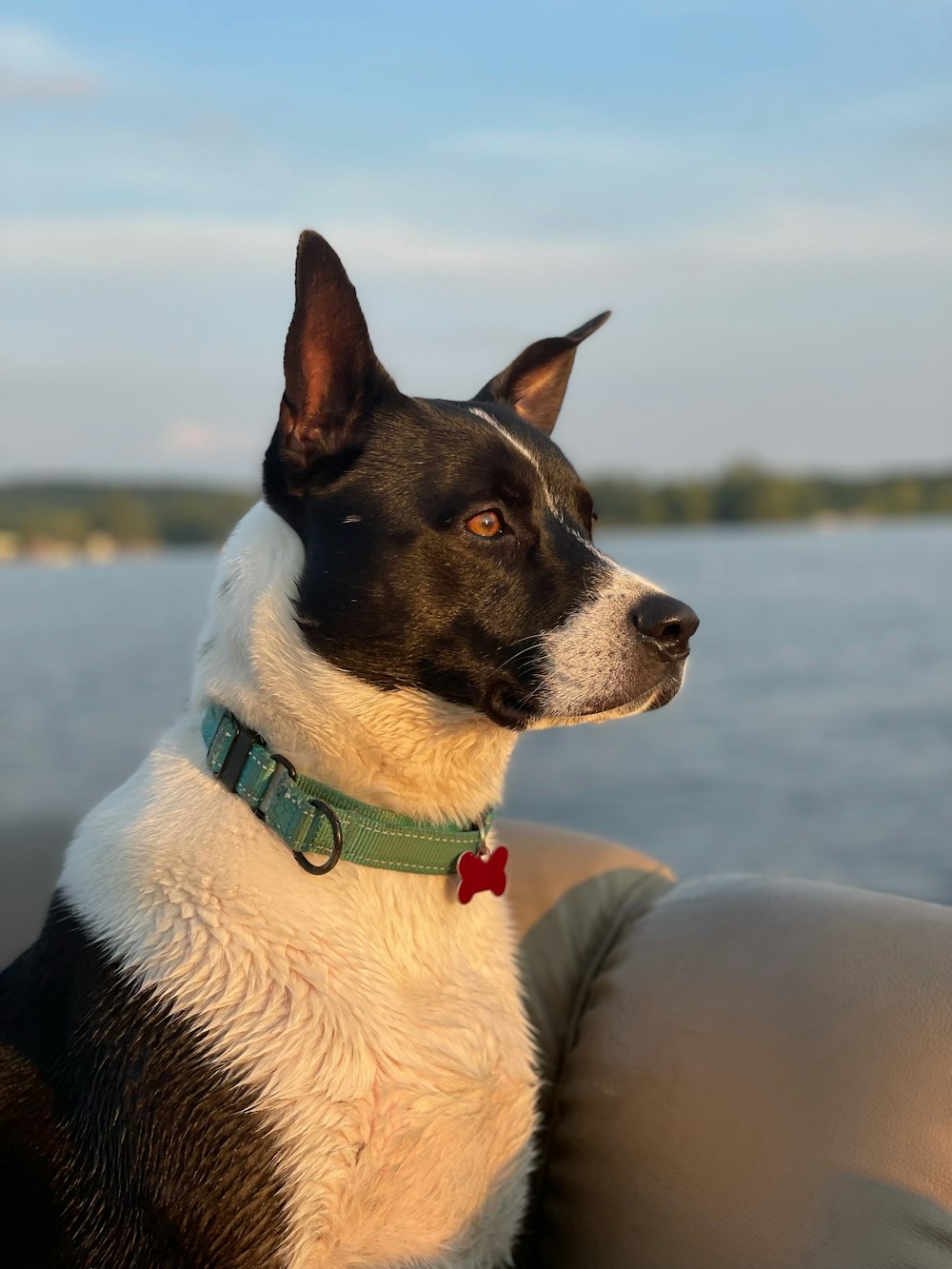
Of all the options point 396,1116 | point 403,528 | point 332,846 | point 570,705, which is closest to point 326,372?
point 403,528

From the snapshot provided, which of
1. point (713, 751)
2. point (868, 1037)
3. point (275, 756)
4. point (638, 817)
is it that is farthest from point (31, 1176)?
point (713, 751)

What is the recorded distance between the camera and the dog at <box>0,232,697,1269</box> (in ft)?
6.40

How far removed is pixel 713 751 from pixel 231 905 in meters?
10.2

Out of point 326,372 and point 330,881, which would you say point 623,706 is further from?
point 326,372

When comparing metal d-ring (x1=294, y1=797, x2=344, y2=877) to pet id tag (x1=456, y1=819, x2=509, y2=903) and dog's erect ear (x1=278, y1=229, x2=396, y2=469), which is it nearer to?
pet id tag (x1=456, y1=819, x2=509, y2=903)

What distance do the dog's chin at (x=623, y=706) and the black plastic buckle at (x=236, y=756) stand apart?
1.61ft

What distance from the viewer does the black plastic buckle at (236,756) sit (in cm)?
214

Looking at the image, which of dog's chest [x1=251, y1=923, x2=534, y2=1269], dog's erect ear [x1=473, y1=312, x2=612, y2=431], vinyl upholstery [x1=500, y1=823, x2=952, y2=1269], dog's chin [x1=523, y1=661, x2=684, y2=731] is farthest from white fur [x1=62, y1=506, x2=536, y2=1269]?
dog's erect ear [x1=473, y1=312, x2=612, y2=431]

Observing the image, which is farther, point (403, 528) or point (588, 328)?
point (588, 328)

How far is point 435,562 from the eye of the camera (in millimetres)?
2264

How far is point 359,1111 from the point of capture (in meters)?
1.99

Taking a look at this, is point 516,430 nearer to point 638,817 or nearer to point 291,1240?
point 291,1240

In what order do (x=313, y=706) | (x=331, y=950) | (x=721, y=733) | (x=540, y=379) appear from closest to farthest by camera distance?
(x=331, y=950) < (x=313, y=706) < (x=540, y=379) < (x=721, y=733)

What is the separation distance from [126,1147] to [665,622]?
1.26 m
